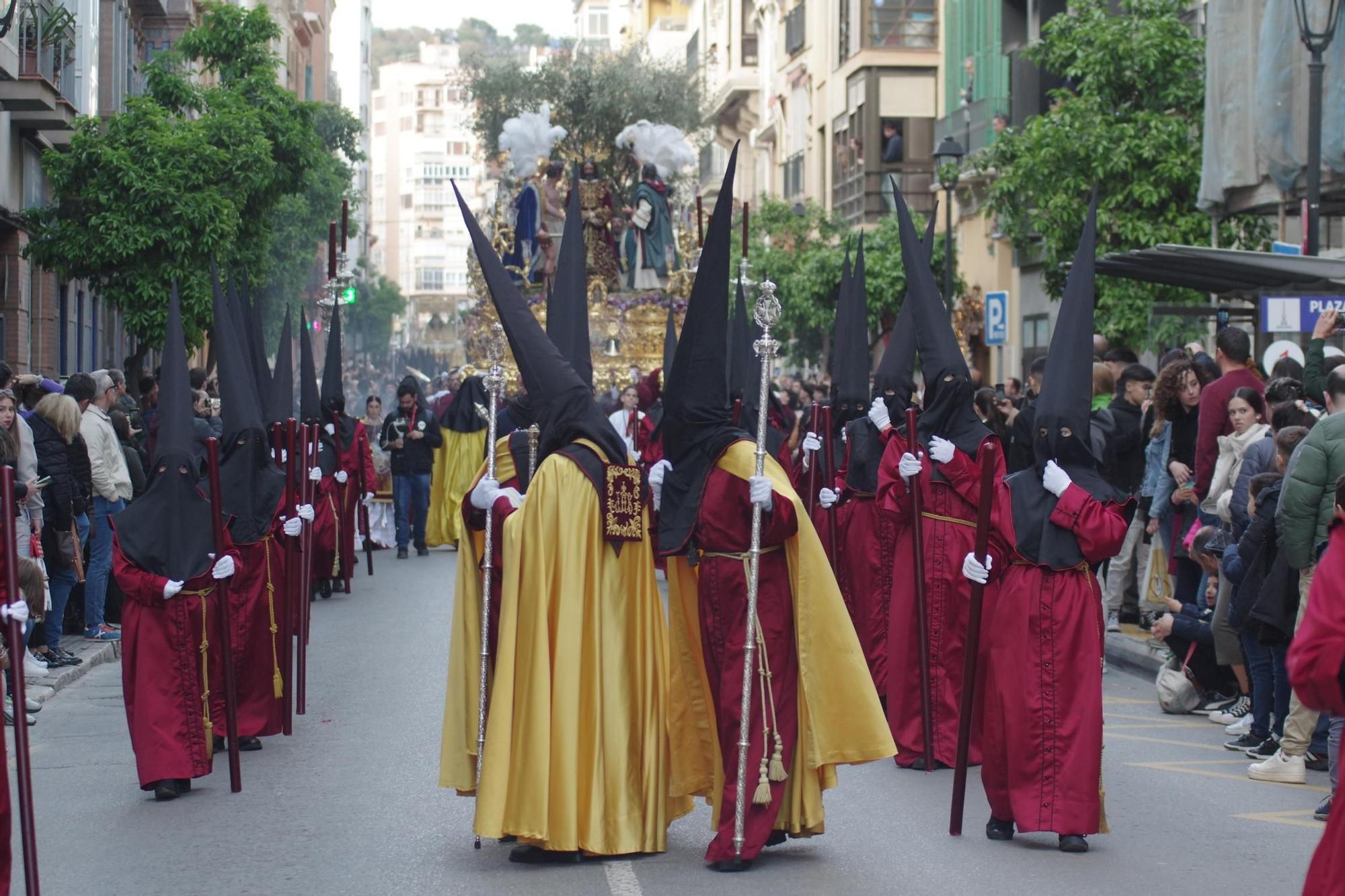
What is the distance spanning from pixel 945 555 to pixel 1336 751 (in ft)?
6.98

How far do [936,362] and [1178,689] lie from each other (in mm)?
3319

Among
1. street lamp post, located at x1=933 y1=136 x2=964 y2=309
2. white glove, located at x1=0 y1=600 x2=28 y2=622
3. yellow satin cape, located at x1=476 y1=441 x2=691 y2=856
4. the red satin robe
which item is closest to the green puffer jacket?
the red satin robe

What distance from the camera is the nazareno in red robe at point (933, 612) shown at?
33.3 feet

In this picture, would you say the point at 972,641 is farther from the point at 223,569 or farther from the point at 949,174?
the point at 949,174

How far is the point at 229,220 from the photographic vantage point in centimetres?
2372

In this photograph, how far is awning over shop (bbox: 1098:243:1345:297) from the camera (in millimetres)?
14602

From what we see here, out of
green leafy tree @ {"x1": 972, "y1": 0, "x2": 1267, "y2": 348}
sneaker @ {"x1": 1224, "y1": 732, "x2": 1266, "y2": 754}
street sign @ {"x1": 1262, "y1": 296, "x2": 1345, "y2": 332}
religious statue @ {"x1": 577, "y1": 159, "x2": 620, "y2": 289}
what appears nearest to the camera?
sneaker @ {"x1": 1224, "y1": 732, "x2": 1266, "y2": 754}

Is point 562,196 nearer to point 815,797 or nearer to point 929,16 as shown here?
point 929,16

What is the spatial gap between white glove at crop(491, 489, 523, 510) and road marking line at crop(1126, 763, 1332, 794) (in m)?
3.75

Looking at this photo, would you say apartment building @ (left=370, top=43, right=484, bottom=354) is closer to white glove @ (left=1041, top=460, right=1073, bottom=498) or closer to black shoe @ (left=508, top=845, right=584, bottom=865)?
white glove @ (left=1041, top=460, right=1073, bottom=498)

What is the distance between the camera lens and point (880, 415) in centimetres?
1128

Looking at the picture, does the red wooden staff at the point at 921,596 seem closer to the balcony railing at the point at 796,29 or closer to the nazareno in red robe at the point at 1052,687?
the nazareno in red robe at the point at 1052,687

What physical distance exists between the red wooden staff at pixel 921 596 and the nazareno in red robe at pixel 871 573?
621 mm

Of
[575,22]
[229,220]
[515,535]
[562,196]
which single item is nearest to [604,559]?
[515,535]
